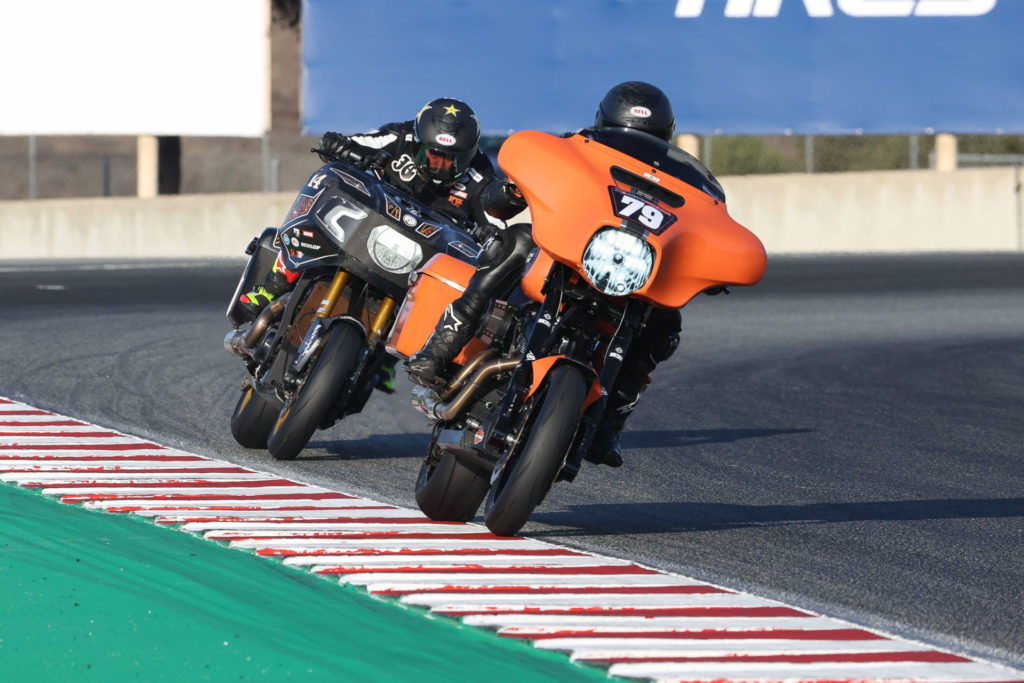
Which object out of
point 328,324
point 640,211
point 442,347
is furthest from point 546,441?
point 328,324

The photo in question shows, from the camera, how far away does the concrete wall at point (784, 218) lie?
69.8 ft

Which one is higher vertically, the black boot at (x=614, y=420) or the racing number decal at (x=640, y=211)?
the racing number decal at (x=640, y=211)

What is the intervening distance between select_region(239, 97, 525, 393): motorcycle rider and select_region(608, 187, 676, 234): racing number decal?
2.13 metres

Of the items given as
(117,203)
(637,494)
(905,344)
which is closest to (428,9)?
(117,203)

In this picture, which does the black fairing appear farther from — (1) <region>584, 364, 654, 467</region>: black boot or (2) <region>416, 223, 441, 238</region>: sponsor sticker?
(1) <region>584, 364, 654, 467</region>: black boot

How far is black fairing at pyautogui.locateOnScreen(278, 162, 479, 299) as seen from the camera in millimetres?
7633

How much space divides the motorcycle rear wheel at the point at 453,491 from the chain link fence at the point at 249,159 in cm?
2937

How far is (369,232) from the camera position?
768cm

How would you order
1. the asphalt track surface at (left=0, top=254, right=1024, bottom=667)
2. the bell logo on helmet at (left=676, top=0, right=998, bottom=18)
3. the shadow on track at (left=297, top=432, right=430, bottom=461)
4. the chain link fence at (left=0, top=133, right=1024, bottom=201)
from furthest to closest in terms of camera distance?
the chain link fence at (left=0, top=133, right=1024, bottom=201) < the bell logo on helmet at (left=676, top=0, right=998, bottom=18) < the shadow on track at (left=297, top=432, right=430, bottom=461) < the asphalt track surface at (left=0, top=254, right=1024, bottom=667)

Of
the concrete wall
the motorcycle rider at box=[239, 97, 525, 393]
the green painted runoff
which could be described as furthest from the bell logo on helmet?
the green painted runoff

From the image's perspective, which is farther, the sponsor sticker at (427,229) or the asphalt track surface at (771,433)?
the sponsor sticker at (427,229)

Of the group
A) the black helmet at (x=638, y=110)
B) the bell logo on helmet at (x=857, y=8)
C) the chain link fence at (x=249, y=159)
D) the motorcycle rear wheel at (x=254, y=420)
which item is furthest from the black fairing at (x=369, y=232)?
the chain link fence at (x=249, y=159)

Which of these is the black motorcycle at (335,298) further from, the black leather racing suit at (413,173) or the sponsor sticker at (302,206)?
the black leather racing suit at (413,173)

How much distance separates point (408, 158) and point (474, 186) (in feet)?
1.26
